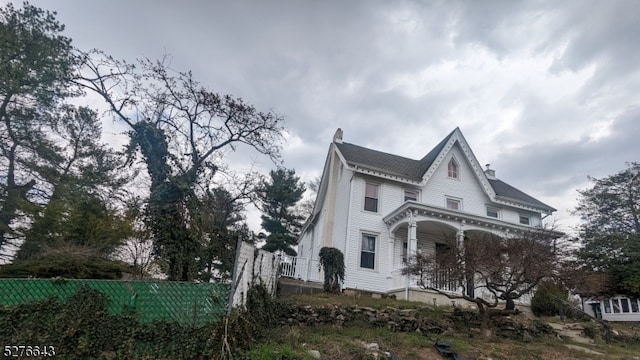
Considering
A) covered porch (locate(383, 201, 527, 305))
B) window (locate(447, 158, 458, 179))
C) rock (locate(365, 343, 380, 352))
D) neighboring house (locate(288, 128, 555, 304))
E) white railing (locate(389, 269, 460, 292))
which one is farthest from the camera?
window (locate(447, 158, 458, 179))

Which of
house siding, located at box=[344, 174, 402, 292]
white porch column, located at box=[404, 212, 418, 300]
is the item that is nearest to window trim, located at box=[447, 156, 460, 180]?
house siding, located at box=[344, 174, 402, 292]

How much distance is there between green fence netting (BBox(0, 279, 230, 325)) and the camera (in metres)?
5.41

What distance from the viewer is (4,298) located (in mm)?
5273

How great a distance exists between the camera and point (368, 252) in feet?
47.2

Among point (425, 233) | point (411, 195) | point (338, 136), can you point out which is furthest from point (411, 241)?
point (338, 136)

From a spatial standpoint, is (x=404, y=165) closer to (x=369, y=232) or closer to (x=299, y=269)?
(x=369, y=232)

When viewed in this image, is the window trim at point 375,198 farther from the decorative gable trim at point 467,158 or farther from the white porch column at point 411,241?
the decorative gable trim at point 467,158

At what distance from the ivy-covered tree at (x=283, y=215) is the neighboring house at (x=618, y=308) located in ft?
74.6

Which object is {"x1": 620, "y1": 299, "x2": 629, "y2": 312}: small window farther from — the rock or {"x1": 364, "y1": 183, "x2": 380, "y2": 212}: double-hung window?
the rock

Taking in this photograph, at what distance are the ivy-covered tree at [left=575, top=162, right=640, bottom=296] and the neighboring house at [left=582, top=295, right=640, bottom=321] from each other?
126 cm

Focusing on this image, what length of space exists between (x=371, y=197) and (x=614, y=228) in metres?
20.8

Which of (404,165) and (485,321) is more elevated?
(404,165)

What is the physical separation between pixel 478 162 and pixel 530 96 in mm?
4030

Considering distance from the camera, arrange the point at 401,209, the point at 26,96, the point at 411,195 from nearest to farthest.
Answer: the point at 401,209 → the point at 26,96 → the point at 411,195
